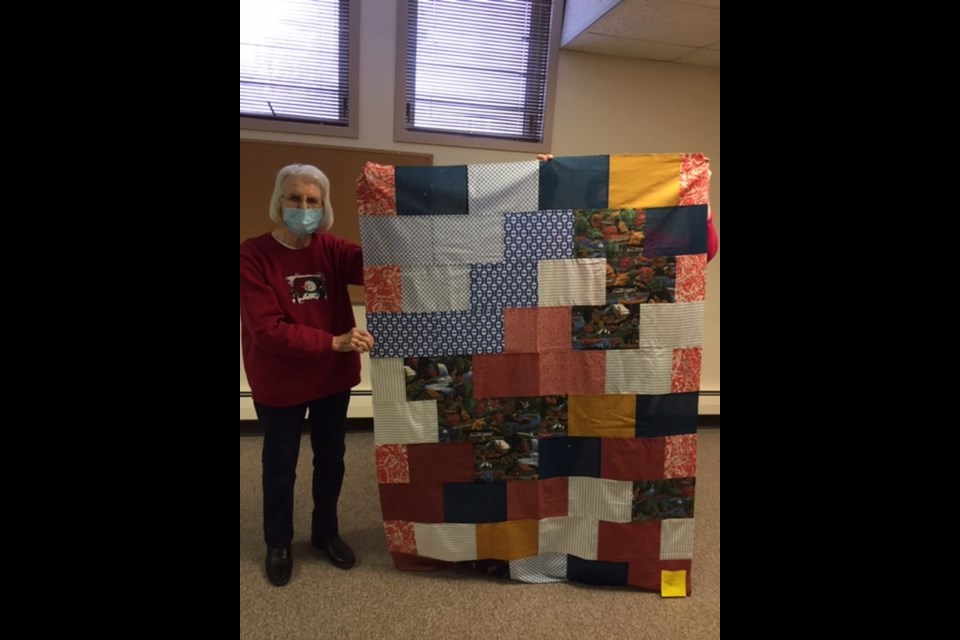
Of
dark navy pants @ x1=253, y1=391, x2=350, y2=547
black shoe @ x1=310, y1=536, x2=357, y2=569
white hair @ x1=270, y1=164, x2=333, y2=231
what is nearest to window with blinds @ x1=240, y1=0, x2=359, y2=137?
white hair @ x1=270, y1=164, x2=333, y2=231

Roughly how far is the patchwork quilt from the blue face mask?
0.50 ft

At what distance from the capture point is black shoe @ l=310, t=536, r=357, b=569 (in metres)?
1.86

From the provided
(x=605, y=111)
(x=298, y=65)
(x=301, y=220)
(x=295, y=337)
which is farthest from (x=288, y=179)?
(x=605, y=111)

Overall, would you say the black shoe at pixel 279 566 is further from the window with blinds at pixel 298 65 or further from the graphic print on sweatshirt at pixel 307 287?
the window with blinds at pixel 298 65

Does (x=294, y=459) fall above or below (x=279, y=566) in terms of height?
above

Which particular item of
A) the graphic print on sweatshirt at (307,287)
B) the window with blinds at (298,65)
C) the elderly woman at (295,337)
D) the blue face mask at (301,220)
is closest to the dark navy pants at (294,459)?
the elderly woman at (295,337)

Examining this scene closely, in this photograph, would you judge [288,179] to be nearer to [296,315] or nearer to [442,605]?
[296,315]

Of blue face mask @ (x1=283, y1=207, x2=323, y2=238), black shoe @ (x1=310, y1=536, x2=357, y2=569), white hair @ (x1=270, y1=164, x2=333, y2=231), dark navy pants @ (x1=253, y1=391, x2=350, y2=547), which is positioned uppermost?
white hair @ (x1=270, y1=164, x2=333, y2=231)

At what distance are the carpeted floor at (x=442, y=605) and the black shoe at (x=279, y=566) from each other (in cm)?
3

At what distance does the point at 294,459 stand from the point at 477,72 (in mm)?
2338

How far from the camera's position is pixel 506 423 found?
170 cm

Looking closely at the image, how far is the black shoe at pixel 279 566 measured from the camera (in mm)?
1749

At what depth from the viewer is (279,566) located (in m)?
1.76

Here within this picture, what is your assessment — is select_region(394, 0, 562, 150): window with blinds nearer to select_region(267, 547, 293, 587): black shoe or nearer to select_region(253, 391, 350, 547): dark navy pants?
select_region(253, 391, 350, 547): dark navy pants
